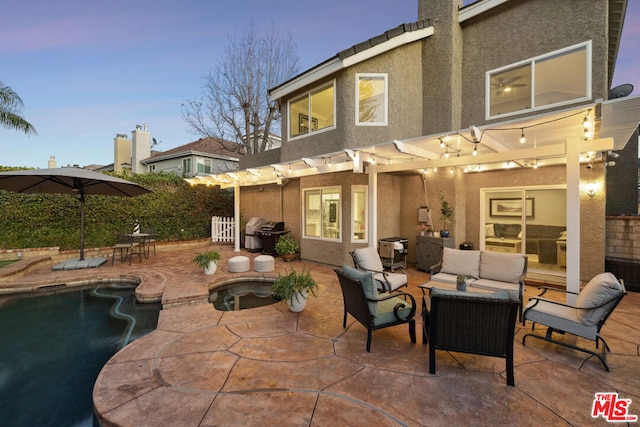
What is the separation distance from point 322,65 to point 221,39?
30.4 feet

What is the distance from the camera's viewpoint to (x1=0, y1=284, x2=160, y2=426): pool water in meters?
2.97

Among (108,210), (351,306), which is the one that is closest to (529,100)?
(351,306)

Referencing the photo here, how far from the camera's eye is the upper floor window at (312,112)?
28.8 feet

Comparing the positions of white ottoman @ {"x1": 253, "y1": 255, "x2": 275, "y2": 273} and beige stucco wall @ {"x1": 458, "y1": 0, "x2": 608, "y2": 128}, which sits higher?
beige stucco wall @ {"x1": 458, "y1": 0, "x2": 608, "y2": 128}

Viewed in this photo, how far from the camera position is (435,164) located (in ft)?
19.8

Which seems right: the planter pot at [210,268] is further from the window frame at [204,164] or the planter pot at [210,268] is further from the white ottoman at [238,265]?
the window frame at [204,164]

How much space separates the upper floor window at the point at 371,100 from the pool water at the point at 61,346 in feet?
24.1

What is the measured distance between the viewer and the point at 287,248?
9.46 meters

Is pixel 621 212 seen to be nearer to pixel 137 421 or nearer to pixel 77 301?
pixel 137 421

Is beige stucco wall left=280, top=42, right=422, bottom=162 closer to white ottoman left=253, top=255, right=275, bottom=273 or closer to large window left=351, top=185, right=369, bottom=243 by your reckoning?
large window left=351, top=185, right=369, bottom=243

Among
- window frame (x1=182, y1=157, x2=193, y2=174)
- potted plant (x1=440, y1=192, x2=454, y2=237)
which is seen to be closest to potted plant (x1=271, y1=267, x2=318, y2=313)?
potted plant (x1=440, y1=192, x2=454, y2=237)

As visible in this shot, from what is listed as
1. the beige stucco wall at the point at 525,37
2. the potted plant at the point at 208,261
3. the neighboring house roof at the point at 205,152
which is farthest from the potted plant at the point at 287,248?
the neighboring house roof at the point at 205,152

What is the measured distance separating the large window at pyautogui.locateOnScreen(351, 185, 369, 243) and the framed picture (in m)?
3.75

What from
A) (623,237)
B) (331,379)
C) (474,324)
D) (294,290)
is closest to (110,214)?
(294,290)
